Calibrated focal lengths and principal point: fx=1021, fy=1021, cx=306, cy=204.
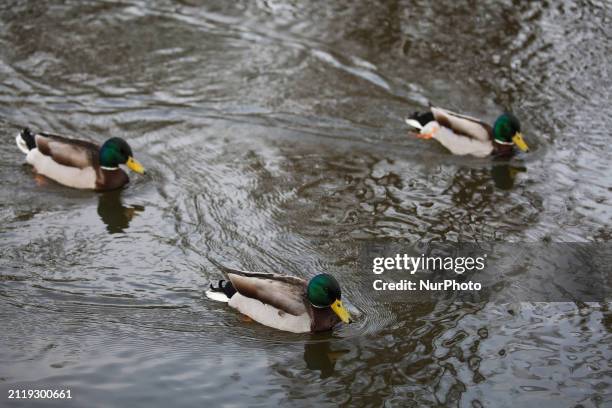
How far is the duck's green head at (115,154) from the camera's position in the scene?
1111cm

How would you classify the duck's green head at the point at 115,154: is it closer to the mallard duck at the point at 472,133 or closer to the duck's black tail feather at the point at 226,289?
the duck's black tail feather at the point at 226,289

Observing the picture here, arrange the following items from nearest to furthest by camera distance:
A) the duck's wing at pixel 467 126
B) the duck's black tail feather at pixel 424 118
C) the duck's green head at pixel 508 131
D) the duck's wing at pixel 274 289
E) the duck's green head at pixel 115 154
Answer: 1. the duck's wing at pixel 274 289
2. the duck's green head at pixel 115 154
3. the duck's green head at pixel 508 131
4. the duck's wing at pixel 467 126
5. the duck's black tail feather at pixel 424 118

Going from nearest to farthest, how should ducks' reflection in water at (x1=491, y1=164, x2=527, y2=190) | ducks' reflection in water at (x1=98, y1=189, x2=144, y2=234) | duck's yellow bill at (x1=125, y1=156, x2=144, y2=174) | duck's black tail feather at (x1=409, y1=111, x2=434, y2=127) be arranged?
ducks' reflection in water at (x1=98, y1=189, x2=144, y2=234) < duck's yellow bill at (x1=125, y1=156, x2=144, y2=174) < ducks' reflection in water at (x1=491, y1=164, x2=527, y2=190) < duck's black tail feather at (x1=409, y1=111, x2=434, y2=127)

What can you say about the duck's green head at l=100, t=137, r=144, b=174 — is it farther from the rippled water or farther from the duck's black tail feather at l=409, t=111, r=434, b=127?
the duck's black tail feather at l=409, t=111, r=434, b=127

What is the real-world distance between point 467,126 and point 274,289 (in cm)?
466

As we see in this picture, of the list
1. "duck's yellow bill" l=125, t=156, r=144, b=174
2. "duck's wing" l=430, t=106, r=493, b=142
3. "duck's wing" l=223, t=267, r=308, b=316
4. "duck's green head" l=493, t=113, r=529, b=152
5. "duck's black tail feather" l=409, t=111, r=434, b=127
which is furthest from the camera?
"duck's black tail feather" l=409, t=111, r=434, b=127

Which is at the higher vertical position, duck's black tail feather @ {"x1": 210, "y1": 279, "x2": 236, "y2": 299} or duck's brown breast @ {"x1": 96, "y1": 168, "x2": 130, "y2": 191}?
duck's brown breast @ {"x1": 96, "y1": 168, "x2": 130, "y2": 191}

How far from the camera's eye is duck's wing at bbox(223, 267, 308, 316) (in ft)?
27.5

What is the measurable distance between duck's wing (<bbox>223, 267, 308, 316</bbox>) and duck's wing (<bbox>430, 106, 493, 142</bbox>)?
4.34m

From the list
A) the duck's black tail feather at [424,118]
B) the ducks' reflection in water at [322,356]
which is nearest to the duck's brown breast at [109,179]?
the duck's black tail feather at [424,118]

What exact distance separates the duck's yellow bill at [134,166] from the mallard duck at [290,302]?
317 cm

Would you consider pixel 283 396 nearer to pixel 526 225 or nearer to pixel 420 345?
pixel 420 345

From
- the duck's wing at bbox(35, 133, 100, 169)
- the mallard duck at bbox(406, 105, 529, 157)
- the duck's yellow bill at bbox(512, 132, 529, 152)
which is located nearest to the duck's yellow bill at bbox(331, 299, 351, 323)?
the duck's wing at bbox(35, 133, 100, 169)

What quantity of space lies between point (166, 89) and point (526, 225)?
5393 mm
